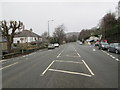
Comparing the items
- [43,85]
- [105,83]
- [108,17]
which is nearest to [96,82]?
[105,83]

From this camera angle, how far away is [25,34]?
8544cm

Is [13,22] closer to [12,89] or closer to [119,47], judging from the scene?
[119,47]

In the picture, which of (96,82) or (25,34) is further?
(25,34)

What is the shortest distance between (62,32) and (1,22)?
261 feet

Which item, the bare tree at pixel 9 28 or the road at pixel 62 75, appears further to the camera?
the bare tree at pixel 9 28

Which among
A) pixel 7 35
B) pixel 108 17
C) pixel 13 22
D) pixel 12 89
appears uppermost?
pixel 108 17

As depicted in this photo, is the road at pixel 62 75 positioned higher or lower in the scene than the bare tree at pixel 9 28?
lower

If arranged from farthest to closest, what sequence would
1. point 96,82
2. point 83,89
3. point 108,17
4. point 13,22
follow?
point 108,17, point 13,22, point 96,82, point 83,89

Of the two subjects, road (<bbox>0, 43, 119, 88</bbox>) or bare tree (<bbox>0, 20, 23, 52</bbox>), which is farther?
bare tree (<bbox>0, 20, 23, 52</bbox>)

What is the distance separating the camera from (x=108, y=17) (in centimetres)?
5659

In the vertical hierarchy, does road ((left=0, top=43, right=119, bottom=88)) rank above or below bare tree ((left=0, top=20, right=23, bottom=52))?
below

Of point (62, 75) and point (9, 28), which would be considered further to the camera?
point (9, 28)

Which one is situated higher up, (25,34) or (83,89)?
(25,34)

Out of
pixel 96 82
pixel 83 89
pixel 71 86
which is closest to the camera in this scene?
pixel 83 89
